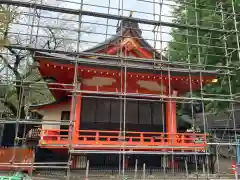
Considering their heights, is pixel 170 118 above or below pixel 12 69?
below

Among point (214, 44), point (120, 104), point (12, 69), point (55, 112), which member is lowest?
point (55, 112)

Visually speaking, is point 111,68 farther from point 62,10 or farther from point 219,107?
→ point 219,107

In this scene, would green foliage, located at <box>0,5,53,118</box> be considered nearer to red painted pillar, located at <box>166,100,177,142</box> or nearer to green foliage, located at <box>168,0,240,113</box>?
red painted pillar, located at <box>166,100,177,142</box>

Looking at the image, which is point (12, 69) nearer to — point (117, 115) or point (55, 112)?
point (55, 112)

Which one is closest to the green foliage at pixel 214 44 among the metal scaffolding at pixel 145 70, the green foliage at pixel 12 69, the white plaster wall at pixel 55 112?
the metal scaffolding at pixel 145 70

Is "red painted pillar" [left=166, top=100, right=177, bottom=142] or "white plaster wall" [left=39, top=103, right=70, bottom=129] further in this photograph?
"white plaster wall" [left=39, top=103, right=70, bottom=129]

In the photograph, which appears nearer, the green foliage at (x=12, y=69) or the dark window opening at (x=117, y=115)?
the dark window opening at (x=117, y=115)

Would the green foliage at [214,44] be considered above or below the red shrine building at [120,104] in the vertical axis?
above

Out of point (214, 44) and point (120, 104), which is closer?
point (120, 104)

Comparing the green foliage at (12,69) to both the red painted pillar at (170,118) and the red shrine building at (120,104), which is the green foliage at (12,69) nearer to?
the red shrine building at (120,104)

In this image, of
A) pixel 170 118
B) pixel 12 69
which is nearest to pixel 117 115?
pixel 170 118

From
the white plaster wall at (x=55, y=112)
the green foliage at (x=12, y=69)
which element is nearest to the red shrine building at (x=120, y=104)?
the white plaster wall at (x=55, y=112)

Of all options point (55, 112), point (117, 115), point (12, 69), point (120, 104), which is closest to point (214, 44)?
point (120, 104)

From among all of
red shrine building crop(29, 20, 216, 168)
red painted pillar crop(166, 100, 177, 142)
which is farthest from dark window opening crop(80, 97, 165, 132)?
red painted pillar crop(166, 100, 177, 142)
